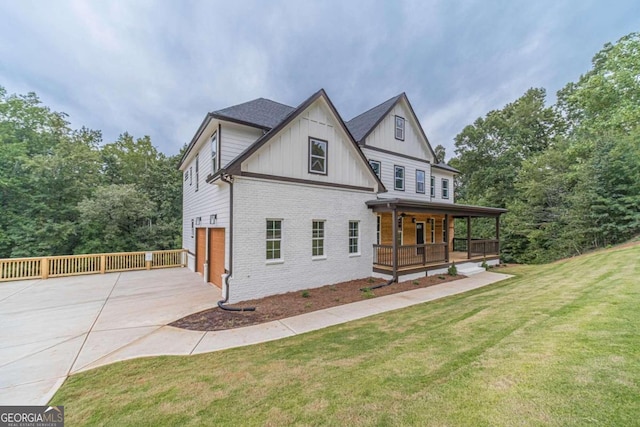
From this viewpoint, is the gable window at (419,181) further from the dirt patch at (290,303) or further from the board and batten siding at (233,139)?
the board and batten siding at (233,139)

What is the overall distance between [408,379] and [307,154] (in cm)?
780

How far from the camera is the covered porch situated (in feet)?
34.4

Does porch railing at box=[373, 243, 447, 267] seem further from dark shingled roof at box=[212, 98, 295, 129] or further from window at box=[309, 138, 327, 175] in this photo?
dark shingled roof at box=[212, 98, 295, 129]

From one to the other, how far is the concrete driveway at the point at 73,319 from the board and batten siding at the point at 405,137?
10.9 meters

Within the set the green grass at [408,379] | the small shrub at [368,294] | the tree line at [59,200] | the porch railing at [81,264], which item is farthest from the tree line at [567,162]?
the tree line at [59,200]

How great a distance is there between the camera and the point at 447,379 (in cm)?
301

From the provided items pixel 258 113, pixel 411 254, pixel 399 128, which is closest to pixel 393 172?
pixel 399 128

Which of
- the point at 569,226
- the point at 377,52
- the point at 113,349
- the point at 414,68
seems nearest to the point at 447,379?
the point at 113,349

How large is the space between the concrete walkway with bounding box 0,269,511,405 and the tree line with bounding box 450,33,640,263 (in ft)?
42.5

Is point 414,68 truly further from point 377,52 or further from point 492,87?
point 492,87

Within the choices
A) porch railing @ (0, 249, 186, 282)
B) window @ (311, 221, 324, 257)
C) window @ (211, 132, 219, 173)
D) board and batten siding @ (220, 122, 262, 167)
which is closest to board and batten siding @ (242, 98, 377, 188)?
board and batten siding @ (220, 122, 262, 167)

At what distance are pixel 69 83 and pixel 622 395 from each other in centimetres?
2423

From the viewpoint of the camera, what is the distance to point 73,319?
6.38 meters

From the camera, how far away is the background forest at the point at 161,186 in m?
15.3
